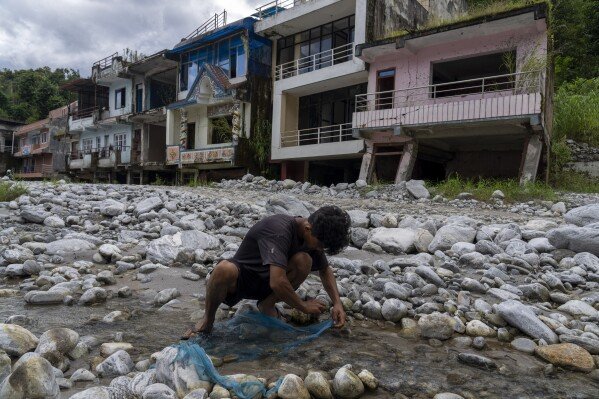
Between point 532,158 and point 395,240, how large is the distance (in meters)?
8.32

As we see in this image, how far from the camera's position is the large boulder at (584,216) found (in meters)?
6.06

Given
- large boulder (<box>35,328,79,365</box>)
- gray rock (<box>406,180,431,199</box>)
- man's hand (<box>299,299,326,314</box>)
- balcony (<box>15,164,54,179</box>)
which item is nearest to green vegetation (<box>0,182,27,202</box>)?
large boulder (<box>35,328,79,365</box>)

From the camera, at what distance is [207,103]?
2078cm

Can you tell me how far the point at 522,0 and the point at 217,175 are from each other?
13.7 metres

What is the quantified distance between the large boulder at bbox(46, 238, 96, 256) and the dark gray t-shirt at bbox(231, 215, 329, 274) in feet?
10.4

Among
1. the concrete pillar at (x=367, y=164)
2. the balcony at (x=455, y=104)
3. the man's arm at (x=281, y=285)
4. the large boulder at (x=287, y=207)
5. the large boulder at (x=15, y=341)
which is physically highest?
the balcony at (x=455, y=104)

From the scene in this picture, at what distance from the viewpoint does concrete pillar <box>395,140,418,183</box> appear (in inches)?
550

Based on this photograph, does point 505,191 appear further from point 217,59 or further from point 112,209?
point 217,59

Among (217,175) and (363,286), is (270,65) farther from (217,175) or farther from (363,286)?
(363,286)

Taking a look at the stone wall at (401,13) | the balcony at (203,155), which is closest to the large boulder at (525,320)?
the stone wall at (401,13)

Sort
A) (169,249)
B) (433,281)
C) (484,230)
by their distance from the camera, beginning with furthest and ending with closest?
(484,230)
(169,249)
(433,281)

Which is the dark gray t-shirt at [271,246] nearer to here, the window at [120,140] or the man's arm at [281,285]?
the man's arm at [281,285]

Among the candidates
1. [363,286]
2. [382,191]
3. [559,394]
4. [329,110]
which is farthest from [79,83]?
Answer: [559,394]

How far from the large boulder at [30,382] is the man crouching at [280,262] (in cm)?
106
